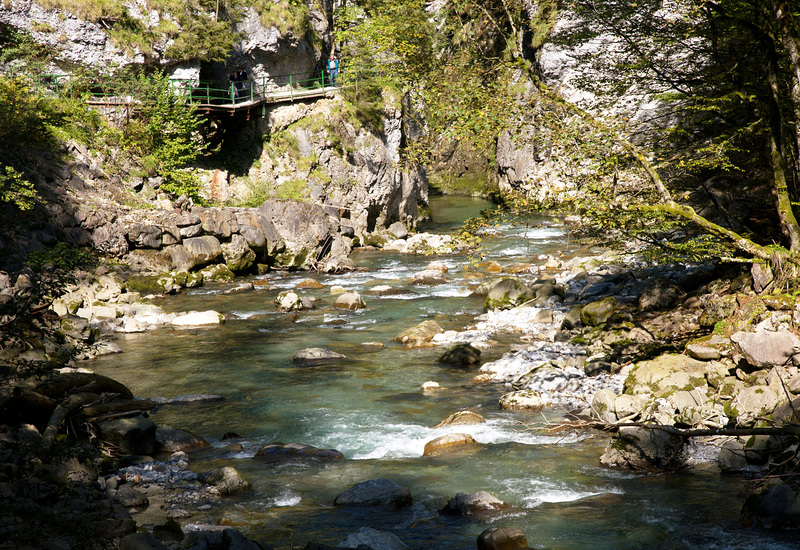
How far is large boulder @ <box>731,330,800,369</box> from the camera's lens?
954 cm

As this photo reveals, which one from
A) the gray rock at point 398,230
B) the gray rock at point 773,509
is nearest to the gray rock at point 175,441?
the gray rock at point 773,509

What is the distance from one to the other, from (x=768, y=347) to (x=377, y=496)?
668 cm

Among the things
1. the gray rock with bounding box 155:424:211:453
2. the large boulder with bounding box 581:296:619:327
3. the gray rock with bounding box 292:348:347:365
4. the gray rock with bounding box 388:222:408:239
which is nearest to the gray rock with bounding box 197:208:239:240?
the gray rock with bounding box 388:222:408:239

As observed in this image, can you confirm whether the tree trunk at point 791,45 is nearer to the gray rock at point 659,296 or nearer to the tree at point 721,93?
the tree at point 721,93

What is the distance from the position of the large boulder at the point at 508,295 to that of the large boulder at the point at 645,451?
9.67 metres

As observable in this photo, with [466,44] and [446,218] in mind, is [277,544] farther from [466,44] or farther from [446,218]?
[446,218]

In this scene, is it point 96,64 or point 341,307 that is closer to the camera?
point 341,307

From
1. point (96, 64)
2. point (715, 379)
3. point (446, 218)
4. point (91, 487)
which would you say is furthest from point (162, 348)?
point (446, 218)

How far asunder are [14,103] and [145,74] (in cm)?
748

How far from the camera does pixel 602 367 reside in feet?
40.2

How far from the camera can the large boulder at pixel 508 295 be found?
1842 cm

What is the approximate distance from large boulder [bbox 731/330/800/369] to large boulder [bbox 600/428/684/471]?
2.27m

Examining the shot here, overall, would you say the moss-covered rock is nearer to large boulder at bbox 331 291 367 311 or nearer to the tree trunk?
large boulder at bbox 331 291 367 311

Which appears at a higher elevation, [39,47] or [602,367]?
[39,47]
